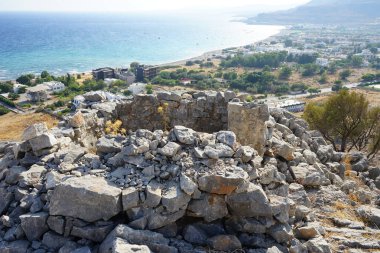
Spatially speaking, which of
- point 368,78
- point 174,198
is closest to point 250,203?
point 174,198

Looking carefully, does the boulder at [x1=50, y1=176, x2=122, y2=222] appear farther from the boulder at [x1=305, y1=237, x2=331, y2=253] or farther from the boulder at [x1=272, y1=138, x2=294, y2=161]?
the boulder at [x1=272, y1=138, x2=294, y2=161]

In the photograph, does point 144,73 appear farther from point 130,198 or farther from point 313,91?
point 130,198

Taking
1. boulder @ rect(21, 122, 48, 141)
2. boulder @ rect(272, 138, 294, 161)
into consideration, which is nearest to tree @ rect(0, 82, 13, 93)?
boulder @ rect(21, 122, 48, 141)

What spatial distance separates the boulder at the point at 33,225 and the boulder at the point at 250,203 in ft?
13.0

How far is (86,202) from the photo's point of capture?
794cm

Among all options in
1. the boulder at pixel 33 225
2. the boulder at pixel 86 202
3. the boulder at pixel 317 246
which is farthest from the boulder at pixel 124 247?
the boulder at pixel 317 246

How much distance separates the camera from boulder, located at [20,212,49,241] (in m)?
8.05

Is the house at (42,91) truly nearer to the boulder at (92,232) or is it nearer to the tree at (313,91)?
the tree at (313,91)

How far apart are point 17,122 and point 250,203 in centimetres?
4871

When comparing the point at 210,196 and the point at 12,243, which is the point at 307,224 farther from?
the point at 12,243

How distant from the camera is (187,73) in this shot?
309 ft

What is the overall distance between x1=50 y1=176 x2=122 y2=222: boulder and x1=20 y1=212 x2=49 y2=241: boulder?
29 cm

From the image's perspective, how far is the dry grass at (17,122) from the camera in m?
44.5

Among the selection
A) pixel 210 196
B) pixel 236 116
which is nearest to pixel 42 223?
pixel 210 196
